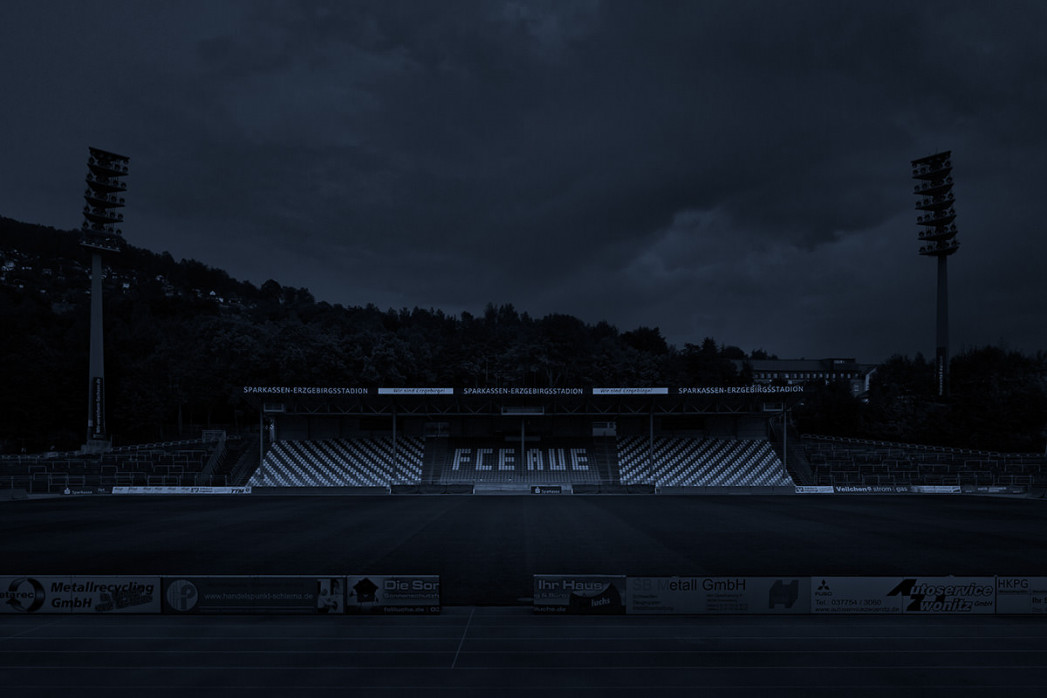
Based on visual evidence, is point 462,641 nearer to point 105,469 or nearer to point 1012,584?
point 1012,584

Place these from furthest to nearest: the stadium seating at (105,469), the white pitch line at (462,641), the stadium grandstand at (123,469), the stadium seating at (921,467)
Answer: the stadium seating at (921,467) → the stadium grandstand at (123,469) → the stadium seating at (105,469) → the white pitch line at (462,641)

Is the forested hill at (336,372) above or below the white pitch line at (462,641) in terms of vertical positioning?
above

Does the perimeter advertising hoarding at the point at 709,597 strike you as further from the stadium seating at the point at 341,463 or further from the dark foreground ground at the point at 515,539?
the stadium seating at the point at 341,463

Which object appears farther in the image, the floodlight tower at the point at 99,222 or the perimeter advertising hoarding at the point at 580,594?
the floodlight tower at the point at 99,222

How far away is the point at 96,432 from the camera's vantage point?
69438 millimetres

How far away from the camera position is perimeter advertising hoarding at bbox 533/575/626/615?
1616 cm

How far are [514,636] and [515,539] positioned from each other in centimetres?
1470

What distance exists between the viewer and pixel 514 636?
14.6 metres

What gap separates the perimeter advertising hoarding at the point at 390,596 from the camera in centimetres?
1623

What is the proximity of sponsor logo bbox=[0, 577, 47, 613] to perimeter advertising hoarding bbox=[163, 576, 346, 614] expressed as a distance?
2.79 metres

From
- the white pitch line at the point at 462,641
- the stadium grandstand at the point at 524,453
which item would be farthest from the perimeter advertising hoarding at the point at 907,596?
the stadium grandstand at the point at 524,453

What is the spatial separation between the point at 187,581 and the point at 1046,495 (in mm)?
59763

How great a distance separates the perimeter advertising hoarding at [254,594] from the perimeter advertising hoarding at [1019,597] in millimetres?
15427

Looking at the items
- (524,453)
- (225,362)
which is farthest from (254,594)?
(225,362)
